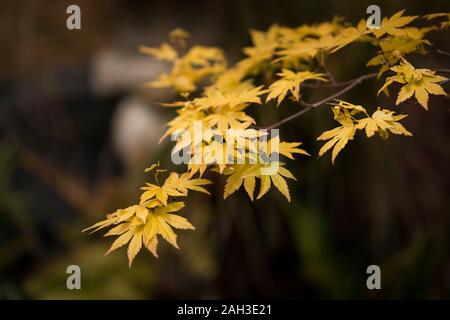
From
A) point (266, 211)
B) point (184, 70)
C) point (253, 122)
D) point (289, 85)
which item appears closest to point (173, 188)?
point (253, 122)

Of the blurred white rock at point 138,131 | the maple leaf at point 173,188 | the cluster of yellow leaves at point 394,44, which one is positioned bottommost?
the maple leaf at point 173,188

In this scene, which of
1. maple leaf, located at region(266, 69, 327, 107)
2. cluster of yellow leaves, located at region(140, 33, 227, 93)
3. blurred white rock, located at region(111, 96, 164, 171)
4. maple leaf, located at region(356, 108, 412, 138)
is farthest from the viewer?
blurred white rock, located at region(111, 96, 164, 171)

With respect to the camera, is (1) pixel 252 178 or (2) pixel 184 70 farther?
(2) pixel 184 70

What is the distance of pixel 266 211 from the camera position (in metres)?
1.99

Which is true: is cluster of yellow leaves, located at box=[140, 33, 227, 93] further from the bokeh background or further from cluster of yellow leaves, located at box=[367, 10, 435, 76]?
the bokeh background

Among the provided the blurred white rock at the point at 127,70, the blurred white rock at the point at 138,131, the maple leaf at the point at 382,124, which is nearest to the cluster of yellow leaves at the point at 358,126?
the maple leaf at the point at 382,124

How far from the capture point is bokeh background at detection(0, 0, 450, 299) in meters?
1.85

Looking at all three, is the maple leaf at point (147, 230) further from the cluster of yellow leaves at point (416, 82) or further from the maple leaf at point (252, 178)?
the cluster of yellow leaves at point (416, 82)

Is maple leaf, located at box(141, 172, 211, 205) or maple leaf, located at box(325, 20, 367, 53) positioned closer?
maple leaf, located at box(141, 172, 211, 205)

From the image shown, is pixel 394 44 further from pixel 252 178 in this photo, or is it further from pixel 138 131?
pixel 138 131

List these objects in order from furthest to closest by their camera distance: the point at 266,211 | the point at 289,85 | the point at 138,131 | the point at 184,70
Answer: the point at 138,131 → the point at 266,211 → the point at 184,70 → the point at 289,85

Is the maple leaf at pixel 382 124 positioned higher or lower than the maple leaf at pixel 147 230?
higher

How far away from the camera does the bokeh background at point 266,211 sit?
1.85m

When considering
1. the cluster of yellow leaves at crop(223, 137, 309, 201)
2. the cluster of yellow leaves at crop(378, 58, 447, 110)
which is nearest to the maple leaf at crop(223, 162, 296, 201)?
the cluster of yellow leaves at crop(223, 137, 309, 201)
